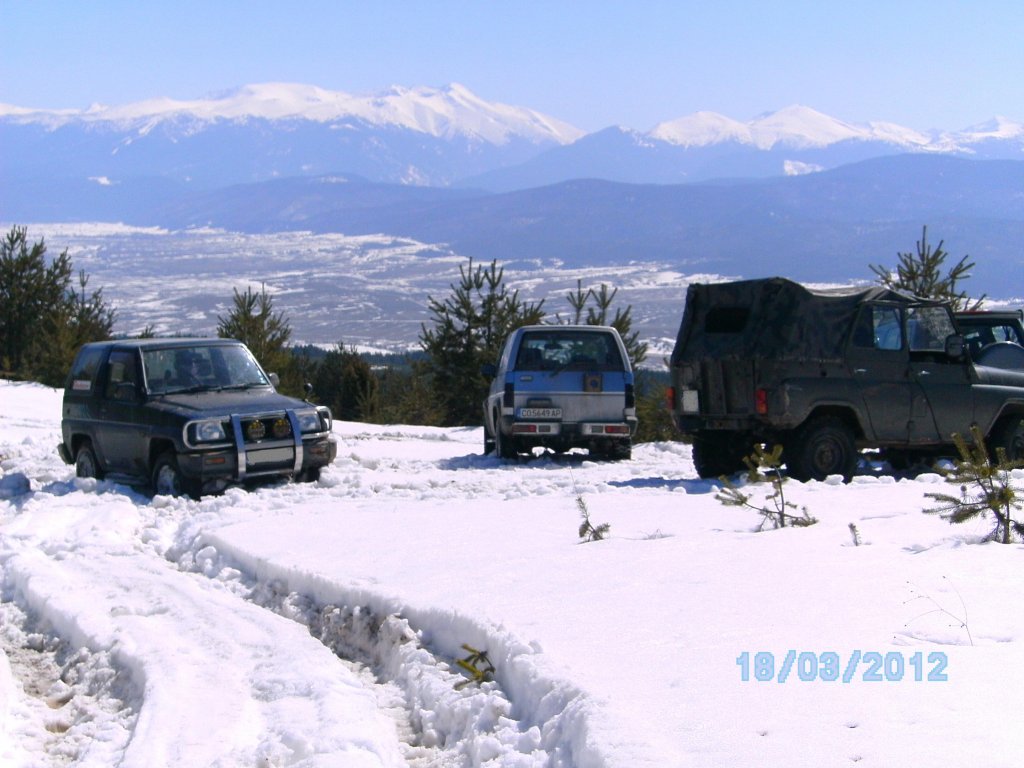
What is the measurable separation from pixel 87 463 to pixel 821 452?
8.11m

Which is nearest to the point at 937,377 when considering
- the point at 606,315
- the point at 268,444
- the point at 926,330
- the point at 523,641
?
the point at 926,330

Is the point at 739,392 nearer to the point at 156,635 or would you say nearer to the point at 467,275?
the point at 156,635

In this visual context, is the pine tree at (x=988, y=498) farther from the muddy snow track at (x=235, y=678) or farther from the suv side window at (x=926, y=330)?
the suv side window at (x=926, y=330)

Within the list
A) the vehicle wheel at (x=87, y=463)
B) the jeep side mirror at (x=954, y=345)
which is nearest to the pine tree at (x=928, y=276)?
the jeep side mirror at (x=954, y=345)

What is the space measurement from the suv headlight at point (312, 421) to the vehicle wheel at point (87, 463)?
2.60m

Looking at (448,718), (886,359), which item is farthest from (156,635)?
(886,359)

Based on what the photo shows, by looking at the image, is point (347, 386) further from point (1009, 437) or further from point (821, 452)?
point (821, 452)

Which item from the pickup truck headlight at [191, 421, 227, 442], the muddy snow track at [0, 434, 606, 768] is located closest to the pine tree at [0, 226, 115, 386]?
the pickup truck headlight at [191, 421, 227, 442]

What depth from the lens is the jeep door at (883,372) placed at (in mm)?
12484

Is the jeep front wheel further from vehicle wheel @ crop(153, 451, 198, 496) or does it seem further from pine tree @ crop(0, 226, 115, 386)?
pine tree @ crop(0, 226, 115, 386)

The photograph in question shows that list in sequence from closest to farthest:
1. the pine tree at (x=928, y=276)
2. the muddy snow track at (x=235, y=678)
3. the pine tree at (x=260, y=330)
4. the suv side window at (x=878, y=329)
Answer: the muddy snow track at (x=235, y=678) → the suv side window at (x=878, y=329) → the pine tree at (x=928, y=276) → the pine tree at (x=260, y=330)

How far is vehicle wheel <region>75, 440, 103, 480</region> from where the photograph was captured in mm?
14094

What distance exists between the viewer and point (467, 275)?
37281mm

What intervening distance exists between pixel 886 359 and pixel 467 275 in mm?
25318
